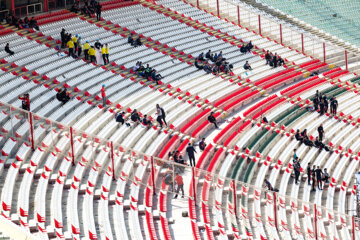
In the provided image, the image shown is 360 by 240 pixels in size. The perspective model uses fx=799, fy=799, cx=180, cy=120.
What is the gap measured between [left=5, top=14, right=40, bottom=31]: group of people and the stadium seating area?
0.53 m

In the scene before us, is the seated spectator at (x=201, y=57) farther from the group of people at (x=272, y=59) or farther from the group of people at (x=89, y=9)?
the group of people at (x=89, y=9)

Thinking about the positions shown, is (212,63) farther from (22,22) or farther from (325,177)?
(325,177)

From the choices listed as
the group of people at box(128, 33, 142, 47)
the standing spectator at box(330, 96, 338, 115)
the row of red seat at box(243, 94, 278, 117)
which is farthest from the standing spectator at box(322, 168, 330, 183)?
the group of people at box(128, 33, 142, 47)

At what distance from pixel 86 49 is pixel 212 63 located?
7.69 m

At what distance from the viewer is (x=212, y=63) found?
4388 centimetres

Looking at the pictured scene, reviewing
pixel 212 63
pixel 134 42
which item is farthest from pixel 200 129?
pixel 134 42

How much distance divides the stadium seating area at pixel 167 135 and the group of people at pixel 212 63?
0.41 metres

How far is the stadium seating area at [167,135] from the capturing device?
27.4m

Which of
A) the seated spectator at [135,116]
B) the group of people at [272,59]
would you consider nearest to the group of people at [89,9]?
the group of people at [272,59]

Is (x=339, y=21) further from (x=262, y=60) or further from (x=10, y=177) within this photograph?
(x=10, y=177)

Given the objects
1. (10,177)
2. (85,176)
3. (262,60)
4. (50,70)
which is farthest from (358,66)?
(10,177)

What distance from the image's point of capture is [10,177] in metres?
27.1

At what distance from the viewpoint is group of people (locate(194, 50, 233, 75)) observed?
42.8 metres

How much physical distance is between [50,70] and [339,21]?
22787 mm
